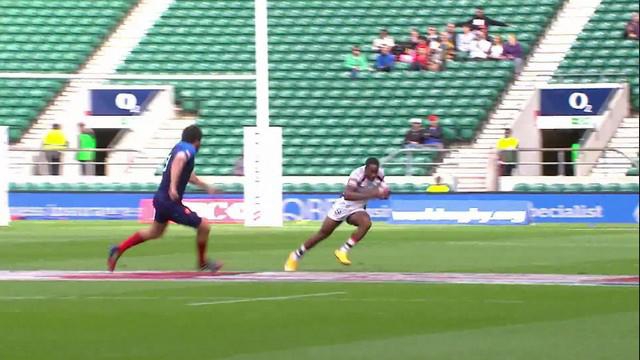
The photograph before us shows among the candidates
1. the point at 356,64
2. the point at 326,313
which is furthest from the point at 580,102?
the point at 326,313

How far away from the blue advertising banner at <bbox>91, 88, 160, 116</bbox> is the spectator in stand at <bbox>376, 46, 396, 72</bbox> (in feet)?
20.0

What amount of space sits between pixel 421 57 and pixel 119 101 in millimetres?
8209

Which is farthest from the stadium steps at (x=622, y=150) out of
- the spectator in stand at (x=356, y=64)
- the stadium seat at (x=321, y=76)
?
the spectator in stand at (x=356, y=64)

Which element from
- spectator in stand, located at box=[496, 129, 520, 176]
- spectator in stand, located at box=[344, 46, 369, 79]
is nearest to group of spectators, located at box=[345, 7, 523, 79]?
spectator in stand, located at box=[344, 46, 369, 79]

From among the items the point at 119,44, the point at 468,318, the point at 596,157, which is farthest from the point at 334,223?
the point at 119,44

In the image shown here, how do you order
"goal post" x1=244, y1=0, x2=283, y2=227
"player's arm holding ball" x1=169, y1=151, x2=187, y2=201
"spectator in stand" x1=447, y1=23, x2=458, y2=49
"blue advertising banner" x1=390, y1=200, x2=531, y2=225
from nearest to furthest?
"player's arm holding ball" x1=169, y1=151, x2=187, y2=201
"goal post" x1=244, y1=0, x2=283, y2=227
"blue advertising banner" x1=390, y1=200, x2=531, y2=225
"spectator in stand" x1=447, y1=23, x2=458, y2=49

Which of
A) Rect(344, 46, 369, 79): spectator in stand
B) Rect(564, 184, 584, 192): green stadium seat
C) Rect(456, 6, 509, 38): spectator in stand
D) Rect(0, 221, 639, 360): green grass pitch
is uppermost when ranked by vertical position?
Rect(456, 6, 509, 38): spectator in stand

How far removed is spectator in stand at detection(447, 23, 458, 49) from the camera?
41656 mm

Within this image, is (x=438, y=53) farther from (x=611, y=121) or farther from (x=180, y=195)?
(x=180, y=195)

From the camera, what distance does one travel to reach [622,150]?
126 ft

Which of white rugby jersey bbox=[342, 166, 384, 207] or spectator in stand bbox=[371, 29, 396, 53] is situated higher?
spectator in stand bbox=[371, 29, 396, 53]

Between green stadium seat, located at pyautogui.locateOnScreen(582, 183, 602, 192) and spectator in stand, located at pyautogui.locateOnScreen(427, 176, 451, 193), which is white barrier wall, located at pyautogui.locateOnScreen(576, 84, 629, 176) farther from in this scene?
spectator in stand, located at pyautogui.locateOnScreen(427, 176, 451, 193)

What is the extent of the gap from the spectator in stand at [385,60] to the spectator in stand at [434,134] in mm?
3112

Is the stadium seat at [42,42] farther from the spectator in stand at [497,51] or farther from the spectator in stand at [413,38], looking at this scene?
the spectator in stand at [497,51]
